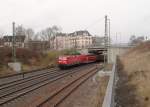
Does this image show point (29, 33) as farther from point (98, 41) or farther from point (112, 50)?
point (112, 50)

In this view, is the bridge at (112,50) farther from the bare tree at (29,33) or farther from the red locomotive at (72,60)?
the bare tree at (29,33)

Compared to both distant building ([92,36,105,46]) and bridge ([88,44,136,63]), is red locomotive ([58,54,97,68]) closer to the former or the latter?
bridge ([88,44,136,63])

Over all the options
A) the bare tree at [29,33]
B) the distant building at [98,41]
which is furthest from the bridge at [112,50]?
the bare tree at [29,33]

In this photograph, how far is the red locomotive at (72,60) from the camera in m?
42.4

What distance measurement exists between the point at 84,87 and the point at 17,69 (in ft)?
58.3

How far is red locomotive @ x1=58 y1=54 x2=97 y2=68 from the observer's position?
139ft

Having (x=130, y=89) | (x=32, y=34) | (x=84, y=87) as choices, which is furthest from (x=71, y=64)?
(x=32, y=34)

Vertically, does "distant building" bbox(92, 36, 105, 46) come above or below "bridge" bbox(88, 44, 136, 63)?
above

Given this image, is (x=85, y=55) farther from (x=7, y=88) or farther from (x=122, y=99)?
(x=122, y=99)

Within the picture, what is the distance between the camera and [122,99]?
641 inches

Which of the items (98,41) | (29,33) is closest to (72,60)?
(98,41)

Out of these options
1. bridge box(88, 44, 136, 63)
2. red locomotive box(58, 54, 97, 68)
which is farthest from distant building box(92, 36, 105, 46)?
red locomotive box(58, 54, 97, 68)

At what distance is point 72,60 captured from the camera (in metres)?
45.0

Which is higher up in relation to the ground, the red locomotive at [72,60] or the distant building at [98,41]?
the distant building at [98,41]
